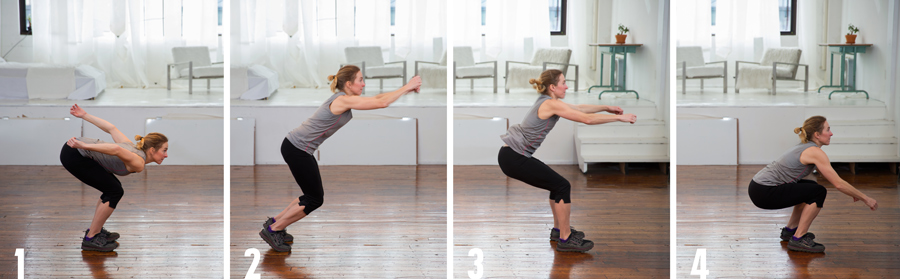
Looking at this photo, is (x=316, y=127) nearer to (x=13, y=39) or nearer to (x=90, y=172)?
(x=90, y=172)

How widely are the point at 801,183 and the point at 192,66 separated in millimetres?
5590

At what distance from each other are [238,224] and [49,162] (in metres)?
2.44

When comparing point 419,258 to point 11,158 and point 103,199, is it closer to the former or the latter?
point 103,199

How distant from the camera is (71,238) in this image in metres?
3.57

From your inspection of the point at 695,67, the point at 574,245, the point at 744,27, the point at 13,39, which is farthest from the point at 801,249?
the point at 13,39

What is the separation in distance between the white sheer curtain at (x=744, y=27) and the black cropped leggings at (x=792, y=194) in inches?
128

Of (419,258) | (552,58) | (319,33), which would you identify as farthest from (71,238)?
(552,58)

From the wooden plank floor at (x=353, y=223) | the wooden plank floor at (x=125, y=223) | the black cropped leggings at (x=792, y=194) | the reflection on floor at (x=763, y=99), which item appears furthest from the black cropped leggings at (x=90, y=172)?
the reflection on floor at (x=763, y=99)

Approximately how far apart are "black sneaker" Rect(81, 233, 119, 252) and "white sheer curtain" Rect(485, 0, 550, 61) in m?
3.93

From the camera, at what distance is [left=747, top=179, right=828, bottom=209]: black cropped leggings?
11.1ft

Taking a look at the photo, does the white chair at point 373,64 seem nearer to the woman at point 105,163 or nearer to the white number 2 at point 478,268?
the woman at point 105,163

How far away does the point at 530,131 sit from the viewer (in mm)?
3346

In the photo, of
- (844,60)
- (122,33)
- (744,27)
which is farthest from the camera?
(122,33)

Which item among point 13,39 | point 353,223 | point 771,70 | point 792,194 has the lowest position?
point 353,223
